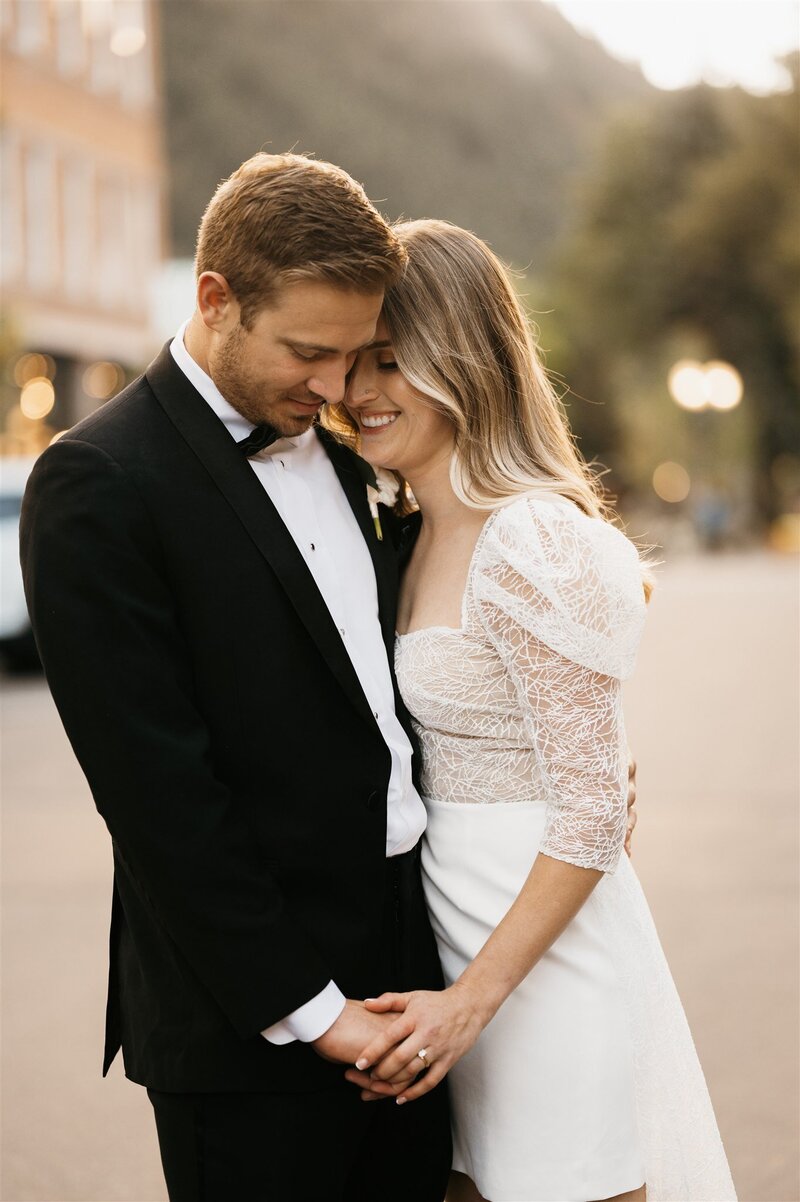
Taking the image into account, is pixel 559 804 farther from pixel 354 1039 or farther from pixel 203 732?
pixel 203 732

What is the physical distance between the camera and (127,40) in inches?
1245

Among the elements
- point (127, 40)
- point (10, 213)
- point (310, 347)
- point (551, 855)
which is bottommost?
point (551, 855)

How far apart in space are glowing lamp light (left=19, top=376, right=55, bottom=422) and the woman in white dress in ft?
81.7

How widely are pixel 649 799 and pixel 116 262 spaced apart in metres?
26.2

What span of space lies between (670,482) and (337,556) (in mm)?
64677

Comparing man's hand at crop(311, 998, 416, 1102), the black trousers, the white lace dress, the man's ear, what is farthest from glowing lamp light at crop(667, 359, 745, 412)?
man's hand at crop(311, 998, 416, 1102)

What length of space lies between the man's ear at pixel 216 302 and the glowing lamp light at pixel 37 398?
25.1 meters

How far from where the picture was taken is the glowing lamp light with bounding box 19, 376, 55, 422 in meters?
26.8

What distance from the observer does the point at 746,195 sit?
37.5 m

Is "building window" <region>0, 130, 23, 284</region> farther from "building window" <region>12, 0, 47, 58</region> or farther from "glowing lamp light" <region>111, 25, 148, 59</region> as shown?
"glowing lamp light" <region>111, 25, 148, 59</region>

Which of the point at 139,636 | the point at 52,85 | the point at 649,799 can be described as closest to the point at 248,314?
the point at 139,636

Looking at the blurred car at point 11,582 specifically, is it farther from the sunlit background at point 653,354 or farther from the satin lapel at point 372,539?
the satin lapel at point 372,539

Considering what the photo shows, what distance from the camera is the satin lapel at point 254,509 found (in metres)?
2.22

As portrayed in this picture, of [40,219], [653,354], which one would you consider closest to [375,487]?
[40,219]
